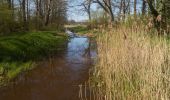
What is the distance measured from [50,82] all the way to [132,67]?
3.18m

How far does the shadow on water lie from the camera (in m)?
7.38

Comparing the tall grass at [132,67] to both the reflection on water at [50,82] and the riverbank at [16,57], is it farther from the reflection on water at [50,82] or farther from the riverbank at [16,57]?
the riverbank at [16,57]

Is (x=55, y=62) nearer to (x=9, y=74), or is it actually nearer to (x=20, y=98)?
(x=9, y=74)

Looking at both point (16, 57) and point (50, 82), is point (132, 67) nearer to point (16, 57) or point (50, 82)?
point (50, 82)

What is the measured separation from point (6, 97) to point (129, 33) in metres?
3.34

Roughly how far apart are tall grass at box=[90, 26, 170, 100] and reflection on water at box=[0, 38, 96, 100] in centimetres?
71

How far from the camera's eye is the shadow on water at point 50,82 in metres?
7.38

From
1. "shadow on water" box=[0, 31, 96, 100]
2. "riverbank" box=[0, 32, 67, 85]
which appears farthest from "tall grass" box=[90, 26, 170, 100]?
"riverbank" box=[0, 32, 67, 85]

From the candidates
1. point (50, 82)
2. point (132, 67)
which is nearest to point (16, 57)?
point (50, 82)

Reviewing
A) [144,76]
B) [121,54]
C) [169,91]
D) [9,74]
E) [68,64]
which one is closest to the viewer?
[169,91]

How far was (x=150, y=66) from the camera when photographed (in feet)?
18.0

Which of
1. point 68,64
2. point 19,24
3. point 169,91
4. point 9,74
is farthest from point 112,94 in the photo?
point 19,24

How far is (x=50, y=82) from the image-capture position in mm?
8844

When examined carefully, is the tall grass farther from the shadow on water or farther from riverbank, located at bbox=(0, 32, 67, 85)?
riverbank, located at bbox=(0, 32, 67, 85)
